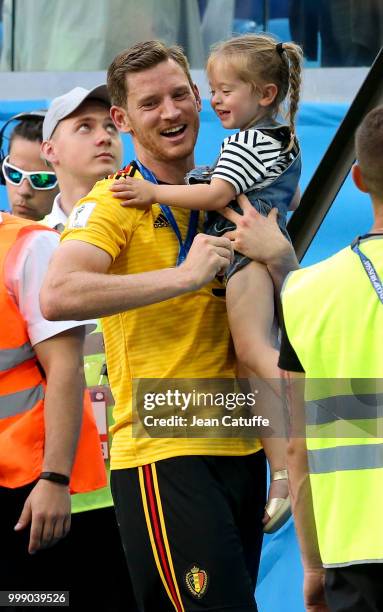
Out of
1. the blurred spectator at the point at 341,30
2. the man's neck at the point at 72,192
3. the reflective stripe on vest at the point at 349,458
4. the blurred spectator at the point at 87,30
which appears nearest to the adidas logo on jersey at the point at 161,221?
the reflective stripe on vest at the point at 349,458

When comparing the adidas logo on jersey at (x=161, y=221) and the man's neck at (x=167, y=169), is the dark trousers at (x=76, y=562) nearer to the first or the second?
the adidas logo on jersey at (x=161, y=221)

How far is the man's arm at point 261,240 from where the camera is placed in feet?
11.2

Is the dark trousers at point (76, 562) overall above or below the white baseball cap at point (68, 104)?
below

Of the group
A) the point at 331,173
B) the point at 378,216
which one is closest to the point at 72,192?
the point at 331,173

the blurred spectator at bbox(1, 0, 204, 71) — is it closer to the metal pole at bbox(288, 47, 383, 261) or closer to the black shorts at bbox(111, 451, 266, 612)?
the metal pole at bbox(288, 47, 383, 261)

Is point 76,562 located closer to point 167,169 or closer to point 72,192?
point 167,169

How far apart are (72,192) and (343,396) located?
225cm

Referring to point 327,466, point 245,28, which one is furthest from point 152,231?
point 245,28

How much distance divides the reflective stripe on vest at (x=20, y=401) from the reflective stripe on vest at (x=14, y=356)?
82 mm

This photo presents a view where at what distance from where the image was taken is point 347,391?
256 centimetres

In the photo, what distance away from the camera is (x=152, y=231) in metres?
3.33

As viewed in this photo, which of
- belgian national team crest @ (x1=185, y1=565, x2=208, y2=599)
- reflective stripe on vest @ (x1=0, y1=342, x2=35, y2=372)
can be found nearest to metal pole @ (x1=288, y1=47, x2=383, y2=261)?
reflective stripe on vest @ (x1=0, y1=342, x2=35, y2=372)

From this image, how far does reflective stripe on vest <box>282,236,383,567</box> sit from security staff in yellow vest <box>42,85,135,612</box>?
147cm

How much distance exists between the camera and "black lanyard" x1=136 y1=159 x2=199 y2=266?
334 cm
